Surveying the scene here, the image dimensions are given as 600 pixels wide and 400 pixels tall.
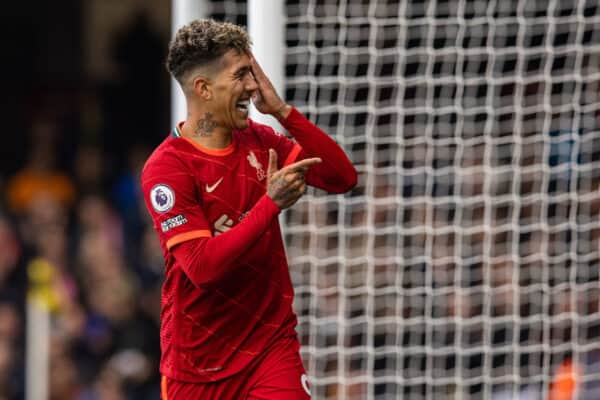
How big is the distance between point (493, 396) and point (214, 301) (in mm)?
2773

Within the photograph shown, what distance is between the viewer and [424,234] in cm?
693

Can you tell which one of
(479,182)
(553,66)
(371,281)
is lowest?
(371,281)

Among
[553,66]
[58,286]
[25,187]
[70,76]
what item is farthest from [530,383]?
[70,76]

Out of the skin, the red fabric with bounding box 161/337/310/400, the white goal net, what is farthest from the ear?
the white goal net

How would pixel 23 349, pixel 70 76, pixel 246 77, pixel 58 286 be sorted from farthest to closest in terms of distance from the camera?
pixel 70 76 → pixel 58 286 → pixel 23 349 → pixel 246 77

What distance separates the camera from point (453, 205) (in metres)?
6.99

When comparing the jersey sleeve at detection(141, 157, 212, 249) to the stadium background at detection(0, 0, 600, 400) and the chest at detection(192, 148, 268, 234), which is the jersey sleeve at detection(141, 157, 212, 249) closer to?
the chest at detection(192, 148, 268, 234)

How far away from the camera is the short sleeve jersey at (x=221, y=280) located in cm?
441

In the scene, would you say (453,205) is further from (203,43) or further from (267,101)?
(203,43)

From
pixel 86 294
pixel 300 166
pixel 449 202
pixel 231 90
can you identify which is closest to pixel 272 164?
pixel 300 166

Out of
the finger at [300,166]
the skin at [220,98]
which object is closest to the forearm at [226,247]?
the finger at [300,166]

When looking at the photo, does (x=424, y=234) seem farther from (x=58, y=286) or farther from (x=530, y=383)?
(x=58, y=286)

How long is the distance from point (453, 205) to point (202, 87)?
2.74m

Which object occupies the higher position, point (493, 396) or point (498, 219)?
point (498, 219)
